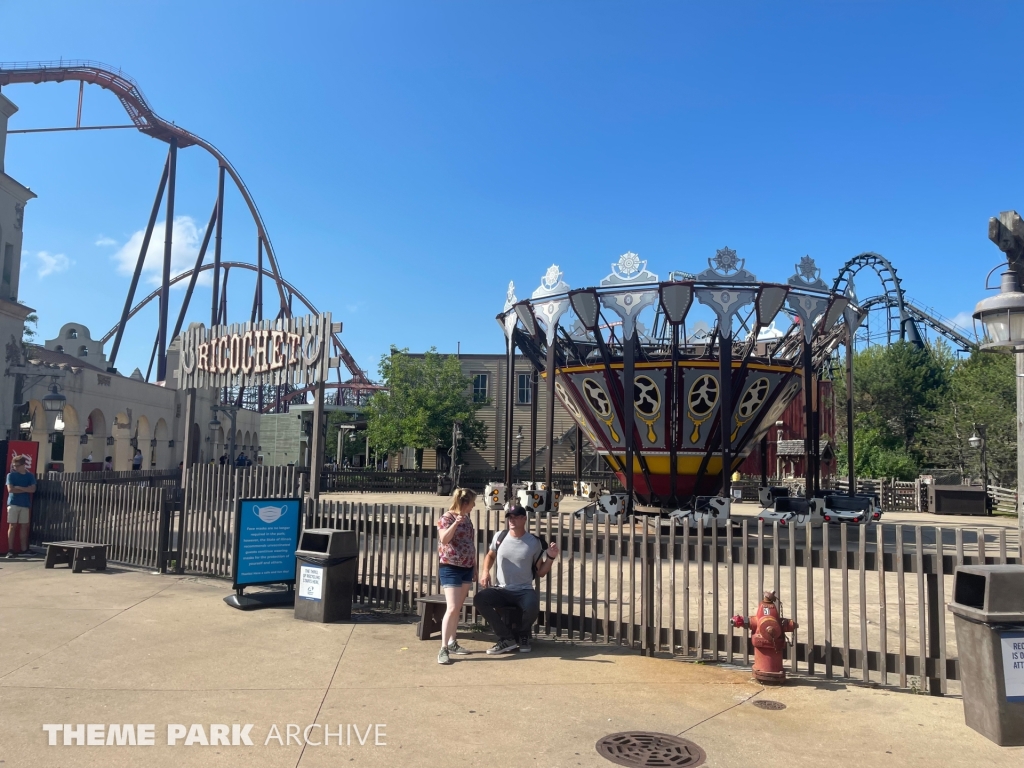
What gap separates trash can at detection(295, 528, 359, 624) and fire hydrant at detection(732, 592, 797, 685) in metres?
4.08

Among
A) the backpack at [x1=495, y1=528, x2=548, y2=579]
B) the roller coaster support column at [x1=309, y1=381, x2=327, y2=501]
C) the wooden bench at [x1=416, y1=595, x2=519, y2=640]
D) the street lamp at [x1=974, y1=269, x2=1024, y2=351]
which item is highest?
the street lamp at [x1=974, y1=269, x2=1024, y2=351]

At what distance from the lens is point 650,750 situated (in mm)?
4352

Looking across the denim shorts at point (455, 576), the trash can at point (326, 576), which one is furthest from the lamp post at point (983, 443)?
the denim shorts at point (455, 576)

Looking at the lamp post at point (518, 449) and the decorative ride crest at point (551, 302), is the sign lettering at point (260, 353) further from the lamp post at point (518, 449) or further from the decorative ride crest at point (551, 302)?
the lamp post at point (518, 449)

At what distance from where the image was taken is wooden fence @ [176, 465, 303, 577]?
991 centimetres

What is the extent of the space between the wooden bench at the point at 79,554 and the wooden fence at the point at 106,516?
15.4 inches

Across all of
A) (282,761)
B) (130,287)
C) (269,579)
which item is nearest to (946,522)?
(269,579)

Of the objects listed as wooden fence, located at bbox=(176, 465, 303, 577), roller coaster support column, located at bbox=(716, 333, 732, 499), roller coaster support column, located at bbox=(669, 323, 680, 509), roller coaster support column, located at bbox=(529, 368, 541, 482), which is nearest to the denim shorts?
wooden fence, located at bbox=(176, 465, 303, 577)

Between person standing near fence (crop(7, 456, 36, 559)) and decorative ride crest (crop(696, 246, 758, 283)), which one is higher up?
decorative ride crest (crop(696, 246, 758, 283))

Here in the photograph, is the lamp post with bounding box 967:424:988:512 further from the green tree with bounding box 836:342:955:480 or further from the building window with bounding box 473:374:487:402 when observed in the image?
the building window with bounding box 473:374:487:402

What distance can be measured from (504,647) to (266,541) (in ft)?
11.3

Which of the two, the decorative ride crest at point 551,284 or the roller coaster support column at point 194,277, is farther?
the roller coaster support column at point 194,277

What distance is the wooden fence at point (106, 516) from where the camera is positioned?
10.9 meters

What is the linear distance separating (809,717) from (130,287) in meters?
37.0
